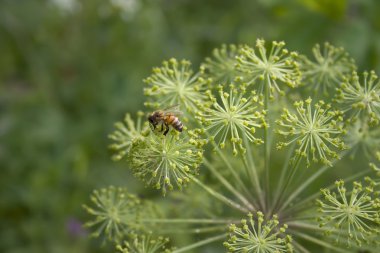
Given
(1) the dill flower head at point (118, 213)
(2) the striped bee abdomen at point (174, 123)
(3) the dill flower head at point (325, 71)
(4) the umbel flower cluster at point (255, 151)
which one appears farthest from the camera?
(3) the dill flower head at point (325, 71)

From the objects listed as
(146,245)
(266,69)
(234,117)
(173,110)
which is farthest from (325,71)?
(146,245)

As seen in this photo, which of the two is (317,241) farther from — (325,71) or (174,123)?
(325,71)

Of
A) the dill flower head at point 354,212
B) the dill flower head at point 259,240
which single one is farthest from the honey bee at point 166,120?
the dill flower head at point 354,212

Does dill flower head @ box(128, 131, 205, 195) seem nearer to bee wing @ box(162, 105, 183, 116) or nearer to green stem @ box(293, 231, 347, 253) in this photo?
bee wing @ box(162, 105, 183, 116)

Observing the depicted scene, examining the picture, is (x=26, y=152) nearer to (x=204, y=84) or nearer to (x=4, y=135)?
(x=4, y=135)

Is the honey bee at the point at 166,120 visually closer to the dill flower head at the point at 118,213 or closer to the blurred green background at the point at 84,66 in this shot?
the dill flower head at the point at 118,213

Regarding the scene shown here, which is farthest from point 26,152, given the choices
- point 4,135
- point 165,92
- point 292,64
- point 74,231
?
point 292,64

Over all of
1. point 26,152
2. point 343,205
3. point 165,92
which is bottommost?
point 343,205
